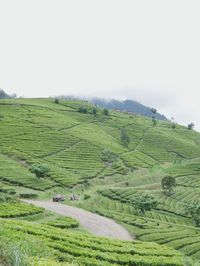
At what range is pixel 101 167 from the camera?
13412 centimetres

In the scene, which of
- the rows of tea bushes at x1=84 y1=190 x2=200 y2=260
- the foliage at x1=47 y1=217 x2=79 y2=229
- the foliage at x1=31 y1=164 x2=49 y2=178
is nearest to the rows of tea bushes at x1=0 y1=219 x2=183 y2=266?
the foliage at x1=47 y1=217 x2=79 y2=229

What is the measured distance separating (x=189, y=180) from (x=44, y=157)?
40325 millimetres

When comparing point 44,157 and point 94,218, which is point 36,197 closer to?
point 94,218

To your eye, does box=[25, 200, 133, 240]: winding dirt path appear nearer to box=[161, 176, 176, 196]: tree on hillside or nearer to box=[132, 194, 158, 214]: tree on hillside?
box=[132, 194, 158, 214]: tree on hillside

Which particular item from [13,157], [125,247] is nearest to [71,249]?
[125,247]

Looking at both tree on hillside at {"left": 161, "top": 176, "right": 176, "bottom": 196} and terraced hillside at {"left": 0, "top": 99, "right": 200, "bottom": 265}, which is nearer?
terraced hillside at {"left": 0, "top": 99, "right": 200, "bottom": 265}

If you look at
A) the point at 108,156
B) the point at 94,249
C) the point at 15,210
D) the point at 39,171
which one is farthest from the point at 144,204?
the point at 108,156

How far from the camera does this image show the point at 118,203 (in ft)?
322

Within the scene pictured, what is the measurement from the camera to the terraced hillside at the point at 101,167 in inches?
3098

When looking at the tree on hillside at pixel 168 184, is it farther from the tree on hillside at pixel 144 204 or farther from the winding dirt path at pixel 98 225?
the winding dirt path at pixel 98 225

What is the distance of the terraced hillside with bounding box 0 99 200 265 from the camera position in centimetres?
7868

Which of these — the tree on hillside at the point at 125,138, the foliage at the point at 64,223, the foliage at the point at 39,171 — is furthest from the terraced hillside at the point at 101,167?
the foliage at the point at 64,223

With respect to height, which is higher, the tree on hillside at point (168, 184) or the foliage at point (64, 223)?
the tree on hillside at point (168, 184)

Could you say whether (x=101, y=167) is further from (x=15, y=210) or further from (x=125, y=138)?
(x=15, y=210)
